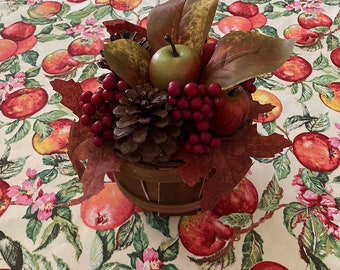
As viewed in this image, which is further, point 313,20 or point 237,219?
point 313,20

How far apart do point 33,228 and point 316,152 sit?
0.50 meters

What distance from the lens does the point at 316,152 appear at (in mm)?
752

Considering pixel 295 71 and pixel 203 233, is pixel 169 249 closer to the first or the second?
pixel 203 233

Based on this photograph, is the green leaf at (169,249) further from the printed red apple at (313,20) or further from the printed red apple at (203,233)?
the printed red apple at (313,20)

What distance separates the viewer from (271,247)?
637 millimetres

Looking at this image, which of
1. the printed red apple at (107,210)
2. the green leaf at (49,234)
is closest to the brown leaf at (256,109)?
the printed red apple at (107,210)

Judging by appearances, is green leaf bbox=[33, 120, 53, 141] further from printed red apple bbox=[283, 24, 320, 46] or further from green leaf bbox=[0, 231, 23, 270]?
printed red apple bbox=[283, 24, 320, 46]

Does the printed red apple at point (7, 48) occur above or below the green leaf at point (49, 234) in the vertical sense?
above

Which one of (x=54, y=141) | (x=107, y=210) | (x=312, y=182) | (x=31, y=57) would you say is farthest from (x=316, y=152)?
(x=31, y=57)

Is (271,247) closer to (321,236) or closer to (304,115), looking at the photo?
(321,236)

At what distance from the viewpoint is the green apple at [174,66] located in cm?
54

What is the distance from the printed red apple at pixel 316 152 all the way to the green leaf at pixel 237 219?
15 centimetres

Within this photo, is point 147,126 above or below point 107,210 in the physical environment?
above

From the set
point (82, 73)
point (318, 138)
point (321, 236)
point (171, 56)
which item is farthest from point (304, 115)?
point (82, 73)
